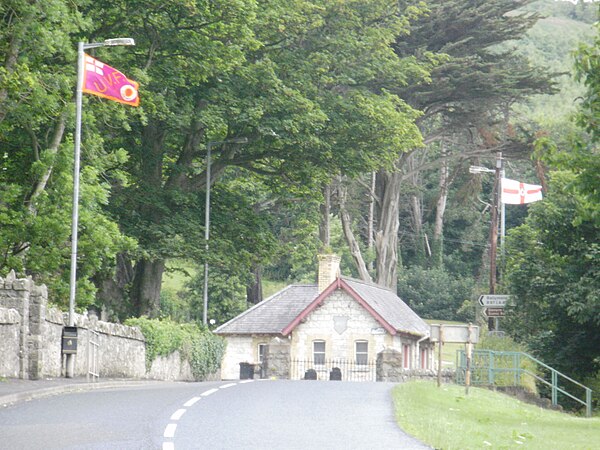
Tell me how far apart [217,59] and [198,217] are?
26.1 feet

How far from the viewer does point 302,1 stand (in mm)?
47000

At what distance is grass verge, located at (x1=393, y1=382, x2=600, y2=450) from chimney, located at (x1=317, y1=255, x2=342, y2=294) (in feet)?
86.4

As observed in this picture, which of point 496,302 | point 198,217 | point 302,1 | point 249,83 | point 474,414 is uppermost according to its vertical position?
point 302,1

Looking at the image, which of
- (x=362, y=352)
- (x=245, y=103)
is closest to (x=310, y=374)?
(x=362, y=352)

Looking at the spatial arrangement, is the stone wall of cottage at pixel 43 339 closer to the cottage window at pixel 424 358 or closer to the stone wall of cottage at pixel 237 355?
the stone wall of cottage at pixel 237 355

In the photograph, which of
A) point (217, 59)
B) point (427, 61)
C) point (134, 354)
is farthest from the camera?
point (427, 61)

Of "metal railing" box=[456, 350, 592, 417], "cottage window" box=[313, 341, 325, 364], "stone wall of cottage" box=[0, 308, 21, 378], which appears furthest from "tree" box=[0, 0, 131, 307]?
"cottage window" box=[313, 341, 325, 364]

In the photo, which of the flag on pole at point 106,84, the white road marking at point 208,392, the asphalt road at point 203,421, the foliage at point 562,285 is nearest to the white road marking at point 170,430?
the asphalt road at point 203,421

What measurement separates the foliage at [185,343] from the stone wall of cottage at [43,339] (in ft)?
7.11

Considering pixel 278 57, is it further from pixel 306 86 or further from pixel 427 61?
pixel 427 61

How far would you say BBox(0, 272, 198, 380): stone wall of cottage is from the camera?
88.9 feet

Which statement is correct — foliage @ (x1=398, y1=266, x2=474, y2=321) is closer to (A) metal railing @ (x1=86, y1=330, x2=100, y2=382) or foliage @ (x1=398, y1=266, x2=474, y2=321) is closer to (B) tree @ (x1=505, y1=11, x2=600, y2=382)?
(B) tree @ (x1=505, y1=11, x2=600, y2=382)

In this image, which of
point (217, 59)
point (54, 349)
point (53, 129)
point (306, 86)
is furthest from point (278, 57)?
point (54, 349)

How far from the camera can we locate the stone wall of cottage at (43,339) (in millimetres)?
27094
